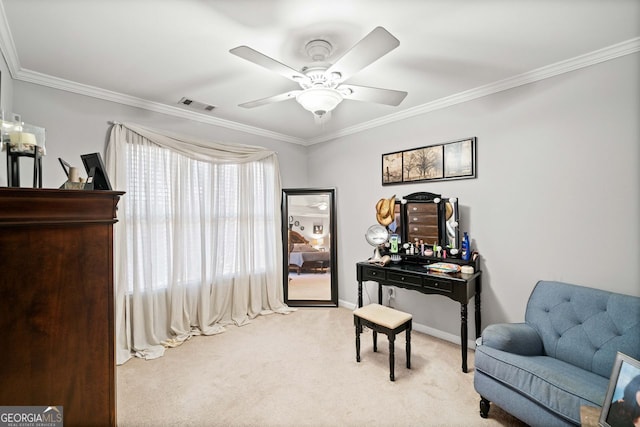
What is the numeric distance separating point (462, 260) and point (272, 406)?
2087 mm

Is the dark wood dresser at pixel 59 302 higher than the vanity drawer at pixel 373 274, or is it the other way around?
the dark wood dresser at pixel 59 302

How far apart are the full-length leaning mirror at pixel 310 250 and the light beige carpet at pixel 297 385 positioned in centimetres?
95

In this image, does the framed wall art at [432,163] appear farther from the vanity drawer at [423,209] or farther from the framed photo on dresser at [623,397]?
the framed photo on dresser at [623,397]

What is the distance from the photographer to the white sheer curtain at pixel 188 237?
2.74 m

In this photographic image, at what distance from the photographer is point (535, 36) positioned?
185 cm

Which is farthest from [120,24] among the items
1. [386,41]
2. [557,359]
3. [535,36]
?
[557,359]

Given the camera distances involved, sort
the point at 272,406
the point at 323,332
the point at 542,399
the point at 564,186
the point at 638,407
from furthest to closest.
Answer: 1. the point at 323,332
2. the point at 564,186
3. the point at 272,406
4. the point at 542,399
5. the point at 638,407

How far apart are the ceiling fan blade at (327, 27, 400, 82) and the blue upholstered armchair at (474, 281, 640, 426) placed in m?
1.97

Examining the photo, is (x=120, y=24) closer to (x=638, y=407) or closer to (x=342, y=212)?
(x=342, y=212)

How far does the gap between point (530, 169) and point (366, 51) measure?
1886 millimetres

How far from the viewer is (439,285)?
2.53 metres

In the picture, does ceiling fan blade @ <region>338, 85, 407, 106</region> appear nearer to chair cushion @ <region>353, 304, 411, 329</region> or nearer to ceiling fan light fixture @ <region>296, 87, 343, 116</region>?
ceiling fan light fixture @ <region>296, 87, 343, 116</region>

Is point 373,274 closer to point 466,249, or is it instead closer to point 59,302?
point 466,249

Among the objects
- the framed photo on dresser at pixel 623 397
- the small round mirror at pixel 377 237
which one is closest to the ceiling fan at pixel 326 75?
the small round mirror at pixel 377 237
